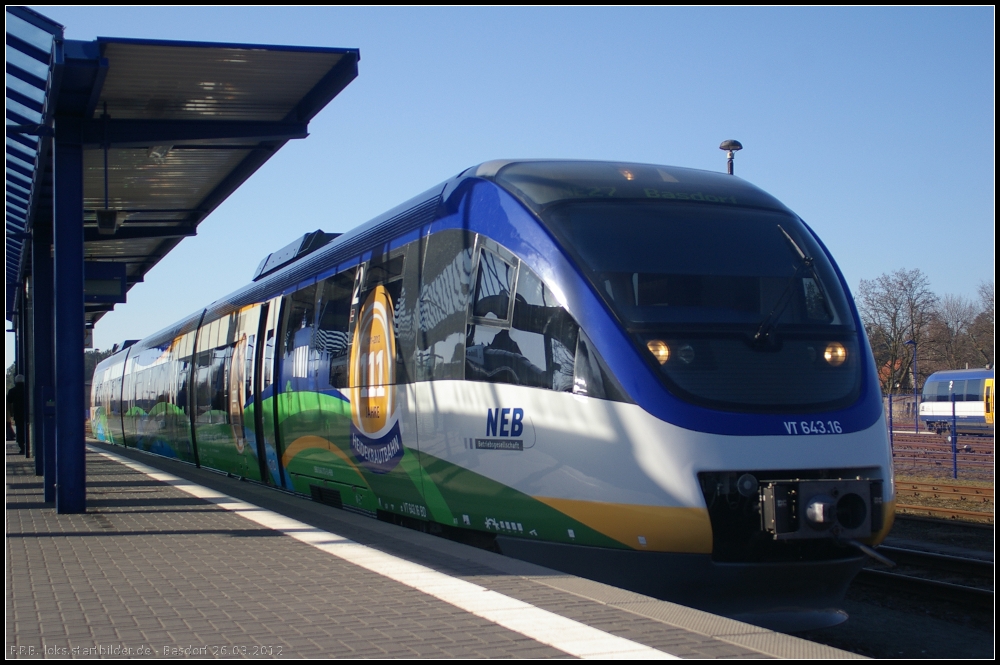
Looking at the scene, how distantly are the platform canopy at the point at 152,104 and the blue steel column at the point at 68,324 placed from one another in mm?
423

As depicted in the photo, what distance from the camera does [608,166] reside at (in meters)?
8.84

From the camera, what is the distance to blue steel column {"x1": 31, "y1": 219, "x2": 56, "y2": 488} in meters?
15.7

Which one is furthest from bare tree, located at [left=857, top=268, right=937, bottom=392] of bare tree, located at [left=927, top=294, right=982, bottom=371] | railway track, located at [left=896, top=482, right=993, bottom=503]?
railway track, located at [left=896, top=482, right=993, bottom=503]

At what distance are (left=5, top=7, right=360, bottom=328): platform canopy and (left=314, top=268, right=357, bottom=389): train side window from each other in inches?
94.9

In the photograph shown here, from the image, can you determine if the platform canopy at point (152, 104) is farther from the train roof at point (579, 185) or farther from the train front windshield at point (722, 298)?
the train front windshield at point (722, 298)

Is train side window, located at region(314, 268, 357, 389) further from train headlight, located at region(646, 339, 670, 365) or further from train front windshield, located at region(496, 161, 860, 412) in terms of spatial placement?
train headlight, located at region(646, 339, 670, 365)

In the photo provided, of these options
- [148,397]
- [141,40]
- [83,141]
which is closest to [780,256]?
[141,40]

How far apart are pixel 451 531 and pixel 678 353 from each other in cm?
308

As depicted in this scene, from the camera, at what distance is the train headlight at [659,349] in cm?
717

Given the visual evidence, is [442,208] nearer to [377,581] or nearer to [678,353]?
[678,353]

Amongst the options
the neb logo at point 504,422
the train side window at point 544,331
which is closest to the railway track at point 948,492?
the neb logo at point 504,422

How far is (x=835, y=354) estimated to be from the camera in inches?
305

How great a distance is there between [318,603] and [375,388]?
416 centimetres

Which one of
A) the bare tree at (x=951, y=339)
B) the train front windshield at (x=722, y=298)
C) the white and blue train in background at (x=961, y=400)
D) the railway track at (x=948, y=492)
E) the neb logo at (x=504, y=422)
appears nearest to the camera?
the train front windshield at (x=722, y=298)
